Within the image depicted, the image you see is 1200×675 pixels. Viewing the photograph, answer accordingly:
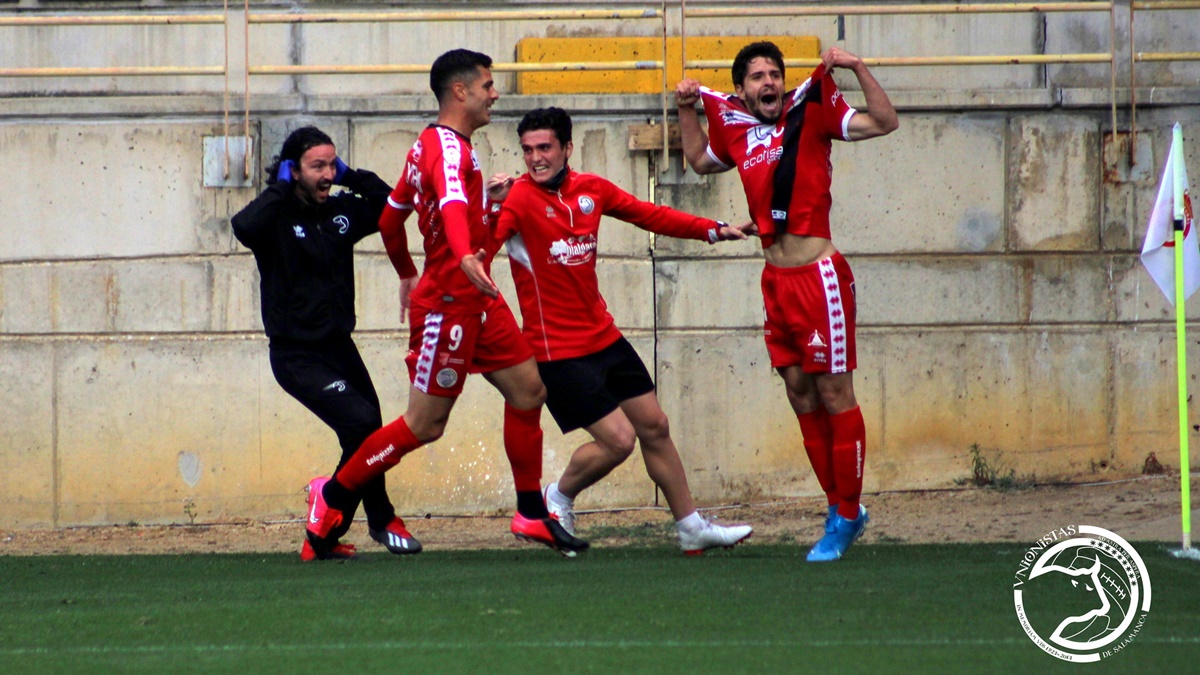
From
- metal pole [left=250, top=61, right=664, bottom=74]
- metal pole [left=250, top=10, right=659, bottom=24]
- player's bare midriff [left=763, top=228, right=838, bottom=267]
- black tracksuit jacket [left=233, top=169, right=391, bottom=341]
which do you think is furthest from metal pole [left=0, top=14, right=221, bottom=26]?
player's bare midriff [left=763, top=228, right=838, bottom=267]

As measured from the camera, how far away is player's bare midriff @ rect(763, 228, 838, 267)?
19.6 feet

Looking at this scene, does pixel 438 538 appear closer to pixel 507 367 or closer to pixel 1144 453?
pixel 507 367

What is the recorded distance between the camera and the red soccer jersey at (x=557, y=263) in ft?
20.5

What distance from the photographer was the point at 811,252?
5.99m

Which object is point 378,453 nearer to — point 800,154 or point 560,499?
point 560,499

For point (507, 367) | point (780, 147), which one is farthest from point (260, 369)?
point (780, 147)

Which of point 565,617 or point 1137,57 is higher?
point 1137,57

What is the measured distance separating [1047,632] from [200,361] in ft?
19.6

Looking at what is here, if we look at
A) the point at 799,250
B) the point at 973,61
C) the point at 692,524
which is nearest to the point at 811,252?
the point at 799,250

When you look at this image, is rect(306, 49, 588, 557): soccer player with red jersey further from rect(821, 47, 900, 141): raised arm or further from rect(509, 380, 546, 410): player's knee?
rect(821, 47, 900, 141): raised arm

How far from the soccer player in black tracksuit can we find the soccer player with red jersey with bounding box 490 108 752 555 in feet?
2.68

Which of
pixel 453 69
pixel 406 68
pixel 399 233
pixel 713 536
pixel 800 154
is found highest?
pixel 406 68

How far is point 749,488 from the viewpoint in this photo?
871cm

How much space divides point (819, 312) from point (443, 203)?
5.49 feet
